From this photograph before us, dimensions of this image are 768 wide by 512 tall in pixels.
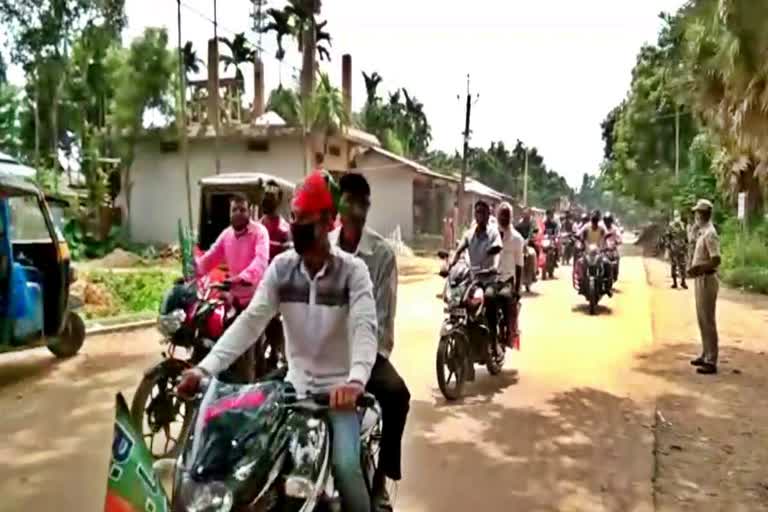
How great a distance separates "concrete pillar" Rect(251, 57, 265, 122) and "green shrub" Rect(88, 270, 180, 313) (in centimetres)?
1402

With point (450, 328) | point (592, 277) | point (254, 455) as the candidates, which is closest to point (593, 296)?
point (592, 277)

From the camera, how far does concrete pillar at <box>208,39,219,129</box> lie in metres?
27.4

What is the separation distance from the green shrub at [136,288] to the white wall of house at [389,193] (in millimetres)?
13344

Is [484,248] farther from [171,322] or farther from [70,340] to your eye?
[70,340]

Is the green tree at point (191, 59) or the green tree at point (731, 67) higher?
the green tree at point (191, 59)

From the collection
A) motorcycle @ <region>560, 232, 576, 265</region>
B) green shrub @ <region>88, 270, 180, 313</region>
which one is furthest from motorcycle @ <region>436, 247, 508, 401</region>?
motorcycle @ <region>560, 232, 576, 265</region>

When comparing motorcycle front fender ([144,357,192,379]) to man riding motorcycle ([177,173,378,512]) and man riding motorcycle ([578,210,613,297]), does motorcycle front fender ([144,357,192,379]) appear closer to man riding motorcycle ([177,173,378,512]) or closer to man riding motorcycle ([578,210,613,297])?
man riding motorcycle ([177,173,378,512])

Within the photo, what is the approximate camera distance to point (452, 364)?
753 centimetres

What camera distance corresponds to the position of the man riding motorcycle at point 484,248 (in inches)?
320

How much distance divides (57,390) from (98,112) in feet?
87.8

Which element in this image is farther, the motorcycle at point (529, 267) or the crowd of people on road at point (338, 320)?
the motorcycle at point (529, 267)

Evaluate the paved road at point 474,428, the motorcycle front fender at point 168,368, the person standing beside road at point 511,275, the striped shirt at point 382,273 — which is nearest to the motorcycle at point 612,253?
the paved road at point 474,428

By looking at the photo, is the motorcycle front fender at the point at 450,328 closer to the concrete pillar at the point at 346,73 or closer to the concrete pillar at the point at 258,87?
the concrete pillar at the point at 346,73

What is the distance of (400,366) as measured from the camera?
914 centimetres
